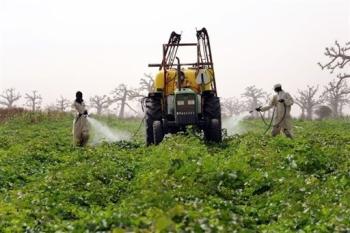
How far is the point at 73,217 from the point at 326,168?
572cm

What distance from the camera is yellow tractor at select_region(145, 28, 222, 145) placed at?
17.9 m

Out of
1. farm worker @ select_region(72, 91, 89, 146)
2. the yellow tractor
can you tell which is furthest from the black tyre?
farm worker @ select_region(72, 91, 89, 146)

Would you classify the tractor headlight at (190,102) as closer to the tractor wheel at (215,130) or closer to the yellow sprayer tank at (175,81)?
the tractor wheel at (215,130)

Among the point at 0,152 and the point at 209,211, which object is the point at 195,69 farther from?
the point at 209,211

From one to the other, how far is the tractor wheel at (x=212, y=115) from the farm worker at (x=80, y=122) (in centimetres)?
399

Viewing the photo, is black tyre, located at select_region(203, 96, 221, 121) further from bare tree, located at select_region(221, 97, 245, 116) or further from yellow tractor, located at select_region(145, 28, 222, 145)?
bare tree, located at select_region(221, 97, 245, 116)

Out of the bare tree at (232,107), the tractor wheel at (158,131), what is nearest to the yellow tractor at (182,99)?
the tractor wheel at (158,131)

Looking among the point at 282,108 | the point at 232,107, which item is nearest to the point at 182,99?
the point at 282,108

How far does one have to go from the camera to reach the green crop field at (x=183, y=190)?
7555 millimetres

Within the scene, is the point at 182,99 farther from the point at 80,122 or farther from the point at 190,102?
the point at 80,122

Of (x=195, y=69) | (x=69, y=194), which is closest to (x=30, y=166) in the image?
(x=69, y=194)

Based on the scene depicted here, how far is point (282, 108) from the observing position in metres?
18.8

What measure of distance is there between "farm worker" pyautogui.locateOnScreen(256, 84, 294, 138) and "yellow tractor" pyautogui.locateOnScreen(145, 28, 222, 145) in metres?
1.67

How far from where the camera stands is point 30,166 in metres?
14.8
